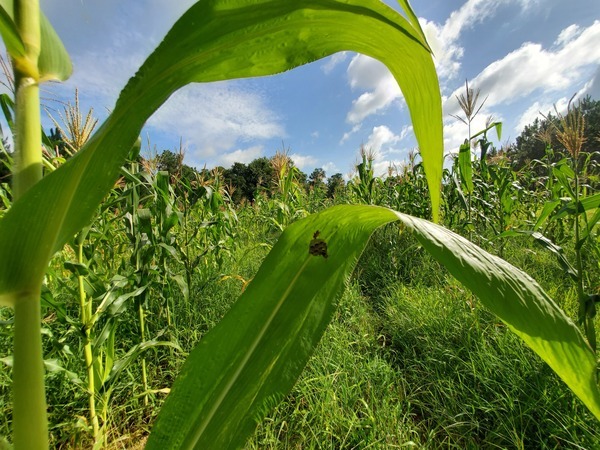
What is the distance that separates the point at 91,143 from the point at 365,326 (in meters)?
2.17

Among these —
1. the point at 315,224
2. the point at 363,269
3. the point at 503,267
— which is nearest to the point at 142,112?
the point at 315,224

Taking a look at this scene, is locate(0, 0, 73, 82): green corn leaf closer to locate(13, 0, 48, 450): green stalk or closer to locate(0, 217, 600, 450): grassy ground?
locate(13, 0, 48, 450): green stalk

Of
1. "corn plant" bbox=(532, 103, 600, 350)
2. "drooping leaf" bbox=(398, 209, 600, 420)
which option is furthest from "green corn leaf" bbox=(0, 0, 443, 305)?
"corn plant" bbox=(532, 103, 600, 350)

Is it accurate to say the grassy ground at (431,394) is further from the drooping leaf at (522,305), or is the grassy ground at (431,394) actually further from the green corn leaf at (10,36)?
the green corn leaf at (10,36)

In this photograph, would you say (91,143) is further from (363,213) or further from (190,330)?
(190,330)

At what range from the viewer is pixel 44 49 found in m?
0.35

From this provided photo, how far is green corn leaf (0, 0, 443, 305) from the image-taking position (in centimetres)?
26

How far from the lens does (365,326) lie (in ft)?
7.10

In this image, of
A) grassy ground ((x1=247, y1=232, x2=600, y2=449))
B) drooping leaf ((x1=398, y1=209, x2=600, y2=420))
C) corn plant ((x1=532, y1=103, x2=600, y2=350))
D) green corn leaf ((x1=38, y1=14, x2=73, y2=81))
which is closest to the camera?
drooping leaf ((x1=398, y1=209, x2=600, y2=420))

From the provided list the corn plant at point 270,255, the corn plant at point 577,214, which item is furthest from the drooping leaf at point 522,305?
the corn plant at point 577,214

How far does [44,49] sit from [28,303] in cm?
29

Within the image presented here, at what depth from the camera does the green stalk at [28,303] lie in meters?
0.25

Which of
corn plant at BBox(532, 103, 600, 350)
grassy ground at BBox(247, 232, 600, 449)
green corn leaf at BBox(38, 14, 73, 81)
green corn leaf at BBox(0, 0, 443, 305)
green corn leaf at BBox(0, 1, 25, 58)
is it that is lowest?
grassy ground at BBox(247, 232, 600, 449)

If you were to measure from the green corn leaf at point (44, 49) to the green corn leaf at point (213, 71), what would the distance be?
4.2 inches
